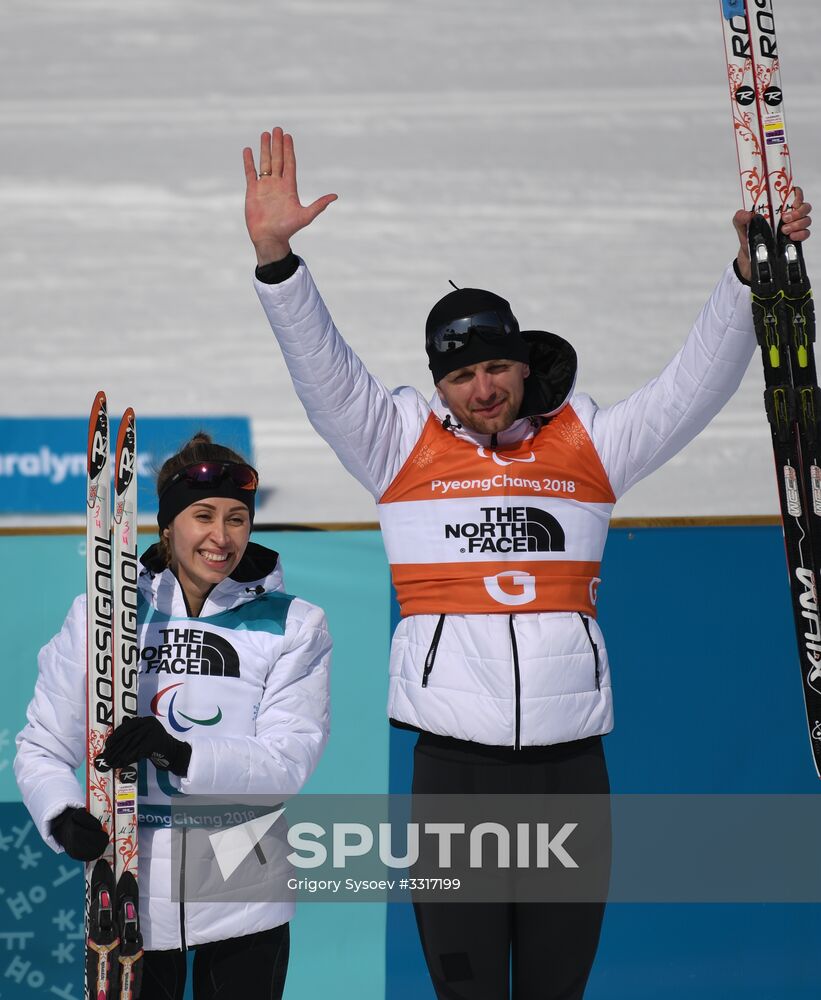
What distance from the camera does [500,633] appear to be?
213 cm

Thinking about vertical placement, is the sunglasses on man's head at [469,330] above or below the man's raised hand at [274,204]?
below

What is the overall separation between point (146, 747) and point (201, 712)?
17 cm

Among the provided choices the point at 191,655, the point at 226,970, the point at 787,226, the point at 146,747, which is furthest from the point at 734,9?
the point at 226,970

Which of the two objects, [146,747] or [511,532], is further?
[511,532]

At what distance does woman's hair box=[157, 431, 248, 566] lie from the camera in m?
2.27

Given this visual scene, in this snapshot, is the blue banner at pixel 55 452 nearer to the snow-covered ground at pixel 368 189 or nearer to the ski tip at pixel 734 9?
the snow-covered ground at pixel 368 189

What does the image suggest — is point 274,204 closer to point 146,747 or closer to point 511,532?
point 511,532

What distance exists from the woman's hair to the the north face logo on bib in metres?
0.16

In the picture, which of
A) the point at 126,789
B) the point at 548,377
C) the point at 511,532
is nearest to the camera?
the point at 126,789

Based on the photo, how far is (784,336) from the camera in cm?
217

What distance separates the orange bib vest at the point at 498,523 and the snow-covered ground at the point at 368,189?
4.29 feet

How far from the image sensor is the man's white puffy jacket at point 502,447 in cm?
209

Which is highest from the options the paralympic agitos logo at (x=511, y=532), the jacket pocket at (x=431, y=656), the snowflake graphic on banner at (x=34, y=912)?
the paralympic agitos logo at (x=511, y=532)

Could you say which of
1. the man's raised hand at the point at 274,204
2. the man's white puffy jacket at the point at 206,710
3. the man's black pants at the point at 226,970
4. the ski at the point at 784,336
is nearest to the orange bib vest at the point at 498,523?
the man's white puffy jacket at the point at 206,710
